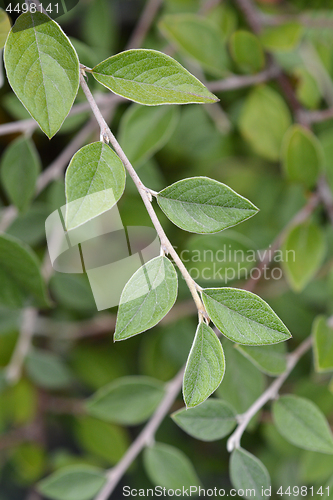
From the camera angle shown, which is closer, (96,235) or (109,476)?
(96,235)

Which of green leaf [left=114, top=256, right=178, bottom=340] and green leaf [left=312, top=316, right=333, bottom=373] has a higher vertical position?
green leaf [left=114, top=256, right=178, bottom=340]

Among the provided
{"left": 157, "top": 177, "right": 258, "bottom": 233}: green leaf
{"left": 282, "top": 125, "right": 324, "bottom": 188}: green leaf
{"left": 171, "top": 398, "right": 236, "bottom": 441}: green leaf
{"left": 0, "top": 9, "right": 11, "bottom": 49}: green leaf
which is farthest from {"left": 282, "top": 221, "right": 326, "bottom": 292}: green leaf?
{"left": 0, "top": 9, "right": 11, "bottom": 49}: green leaf

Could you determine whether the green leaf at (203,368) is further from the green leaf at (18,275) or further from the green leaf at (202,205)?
the green leaf at (18,275)

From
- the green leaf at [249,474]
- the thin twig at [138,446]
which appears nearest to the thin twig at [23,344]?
the thin twig at [138,446]

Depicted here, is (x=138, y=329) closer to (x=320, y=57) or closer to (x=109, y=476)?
(x=109, y=476)

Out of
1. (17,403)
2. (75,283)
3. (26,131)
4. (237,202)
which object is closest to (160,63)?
(237,202)

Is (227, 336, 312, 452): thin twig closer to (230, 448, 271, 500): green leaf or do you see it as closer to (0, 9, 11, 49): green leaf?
(230, 448, 271, 500): green leaf
